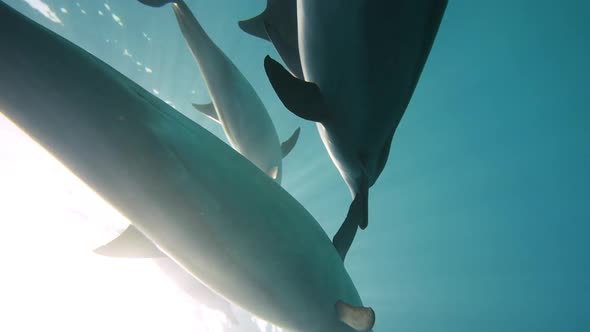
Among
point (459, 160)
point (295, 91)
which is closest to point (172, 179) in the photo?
point (295, 91)

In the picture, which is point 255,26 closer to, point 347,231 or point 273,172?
point 273,172

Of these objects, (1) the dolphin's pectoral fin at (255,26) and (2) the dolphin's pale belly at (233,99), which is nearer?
(2) the dolphin's pale belly at (233,99)

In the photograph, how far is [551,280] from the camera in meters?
32.5

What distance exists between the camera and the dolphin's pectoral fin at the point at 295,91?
1769 mm

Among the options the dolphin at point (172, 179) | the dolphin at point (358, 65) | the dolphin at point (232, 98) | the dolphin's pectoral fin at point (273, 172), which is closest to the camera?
the dolphin at point (172, 179)

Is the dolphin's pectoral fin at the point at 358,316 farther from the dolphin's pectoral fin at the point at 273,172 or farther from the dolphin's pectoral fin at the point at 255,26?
the dolphin's pectoral fin at the point at 255,26

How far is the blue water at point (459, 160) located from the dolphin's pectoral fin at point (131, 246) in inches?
307

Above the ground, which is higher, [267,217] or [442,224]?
[442,224]

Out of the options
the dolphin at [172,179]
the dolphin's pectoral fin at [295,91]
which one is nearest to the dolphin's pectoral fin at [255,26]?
the dolphin's pectoral fin at [295,91]

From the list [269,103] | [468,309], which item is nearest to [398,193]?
[269,103]

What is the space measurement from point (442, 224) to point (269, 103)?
63.7 ft

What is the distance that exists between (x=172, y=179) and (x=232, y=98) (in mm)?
1800

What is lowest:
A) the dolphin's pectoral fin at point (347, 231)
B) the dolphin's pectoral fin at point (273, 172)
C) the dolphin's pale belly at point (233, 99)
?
the dolphin's pectoral fin at point (347, 231)

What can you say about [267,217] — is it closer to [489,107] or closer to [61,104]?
[61,104]
